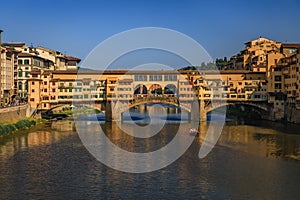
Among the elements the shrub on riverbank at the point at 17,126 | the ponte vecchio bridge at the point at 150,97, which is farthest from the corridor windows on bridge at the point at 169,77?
the shrub on riverbank at the point at 17,126

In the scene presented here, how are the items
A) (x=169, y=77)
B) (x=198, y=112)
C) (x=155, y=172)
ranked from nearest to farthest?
(x=155, y=172) → (x=198, y=112) → (x=169, y=77)

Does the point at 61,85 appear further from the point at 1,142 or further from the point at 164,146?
the point at 164,146

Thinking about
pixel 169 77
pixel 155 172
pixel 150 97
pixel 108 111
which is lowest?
pixel 155 172

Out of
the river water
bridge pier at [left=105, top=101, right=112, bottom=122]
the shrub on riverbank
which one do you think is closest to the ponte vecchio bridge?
bridge pier at [left=105, top=101, right=112, bottom=122]

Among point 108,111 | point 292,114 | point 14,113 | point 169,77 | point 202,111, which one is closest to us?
point 14,113

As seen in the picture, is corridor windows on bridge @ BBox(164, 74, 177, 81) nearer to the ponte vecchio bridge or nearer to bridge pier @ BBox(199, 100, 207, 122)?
the ponte vecchio bridge

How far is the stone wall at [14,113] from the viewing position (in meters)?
42.0

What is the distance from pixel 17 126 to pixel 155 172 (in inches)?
872

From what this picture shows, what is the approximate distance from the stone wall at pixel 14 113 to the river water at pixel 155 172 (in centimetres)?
461

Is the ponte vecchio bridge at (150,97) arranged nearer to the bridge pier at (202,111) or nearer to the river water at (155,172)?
the bridge pier at (202,111)

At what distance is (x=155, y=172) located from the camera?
24766 millimetres

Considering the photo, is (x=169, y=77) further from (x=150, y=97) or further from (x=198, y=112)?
(x=198, y=112)

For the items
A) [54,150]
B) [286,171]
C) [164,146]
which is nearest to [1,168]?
[54,150]

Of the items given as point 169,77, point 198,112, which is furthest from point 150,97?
point 198,112
